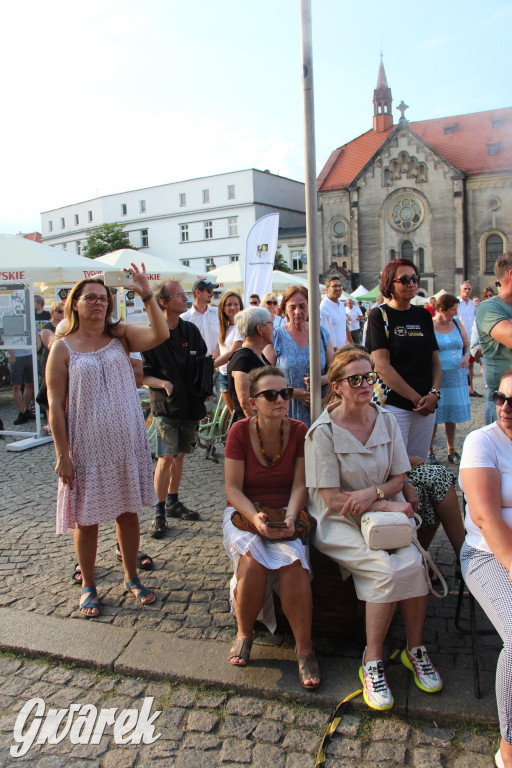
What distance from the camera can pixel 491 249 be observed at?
4922cm

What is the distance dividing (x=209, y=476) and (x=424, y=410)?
9.67ft

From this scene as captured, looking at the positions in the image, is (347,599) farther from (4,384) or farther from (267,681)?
(4,384)

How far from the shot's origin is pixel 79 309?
3.69 m

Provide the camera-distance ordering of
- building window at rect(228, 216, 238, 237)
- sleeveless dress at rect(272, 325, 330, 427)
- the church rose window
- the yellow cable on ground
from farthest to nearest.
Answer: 1. building window at rect(228, 216, 238, 237)
2. the church rose window
3. sleeveless dress at rect(272, 325, 330, 427)
4. the yellow cable on ground

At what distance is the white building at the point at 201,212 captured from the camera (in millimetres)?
60969

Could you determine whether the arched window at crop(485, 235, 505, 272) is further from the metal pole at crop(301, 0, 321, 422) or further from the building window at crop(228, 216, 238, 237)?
the metal pole at crop(301, 0, 321, 422)

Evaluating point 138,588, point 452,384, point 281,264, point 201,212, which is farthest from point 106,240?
point 138,588

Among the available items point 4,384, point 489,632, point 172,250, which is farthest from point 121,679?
point 172,250

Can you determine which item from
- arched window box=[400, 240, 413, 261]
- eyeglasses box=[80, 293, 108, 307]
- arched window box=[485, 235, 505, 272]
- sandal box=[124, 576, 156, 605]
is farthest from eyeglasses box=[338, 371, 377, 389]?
arched window box=[400, 240, 413, 261]

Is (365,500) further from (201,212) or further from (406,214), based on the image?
(201,212)

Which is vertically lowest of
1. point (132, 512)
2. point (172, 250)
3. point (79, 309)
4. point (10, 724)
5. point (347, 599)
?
point (10, 724)

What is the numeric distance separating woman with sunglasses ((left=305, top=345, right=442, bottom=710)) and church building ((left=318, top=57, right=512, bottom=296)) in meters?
48.3

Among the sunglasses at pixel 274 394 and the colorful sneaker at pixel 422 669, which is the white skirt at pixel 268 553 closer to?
the colorful sneaker at pixel 422 669

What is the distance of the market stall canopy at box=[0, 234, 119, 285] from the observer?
896 cm
